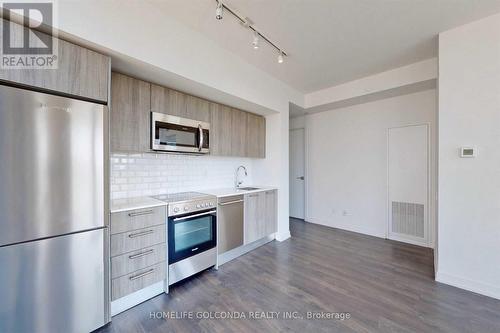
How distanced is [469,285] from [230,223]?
2736 mm

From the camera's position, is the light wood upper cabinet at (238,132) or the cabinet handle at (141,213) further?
the light wood upper cabinet at (238,132)

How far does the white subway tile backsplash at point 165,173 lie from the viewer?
2.40 meters

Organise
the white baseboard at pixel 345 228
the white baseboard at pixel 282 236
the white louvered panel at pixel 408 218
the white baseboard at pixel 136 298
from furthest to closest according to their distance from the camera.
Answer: the white baseboard at pixel 345 228
the white baseboard at pixel 282 236
the white louvered panel at pixel 408 218
the white baseboard at pixel 136 298

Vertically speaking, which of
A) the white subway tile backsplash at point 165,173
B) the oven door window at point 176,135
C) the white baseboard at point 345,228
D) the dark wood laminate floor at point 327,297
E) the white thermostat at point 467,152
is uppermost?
the oven door window at point 176,135

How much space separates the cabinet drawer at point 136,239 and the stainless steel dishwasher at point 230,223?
80 centimetres

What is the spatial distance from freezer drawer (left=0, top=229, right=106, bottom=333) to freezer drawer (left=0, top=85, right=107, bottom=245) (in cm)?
9

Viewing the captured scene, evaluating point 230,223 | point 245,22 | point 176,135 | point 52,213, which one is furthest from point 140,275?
point 245,22

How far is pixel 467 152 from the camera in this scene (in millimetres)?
2188

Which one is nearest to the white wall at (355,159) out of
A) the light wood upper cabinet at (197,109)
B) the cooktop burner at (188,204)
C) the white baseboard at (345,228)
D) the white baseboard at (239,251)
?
the white baseboard at (345,228)

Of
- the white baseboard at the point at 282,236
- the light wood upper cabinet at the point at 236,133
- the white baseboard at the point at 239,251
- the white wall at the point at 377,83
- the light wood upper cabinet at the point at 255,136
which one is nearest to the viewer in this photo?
the white baseboard at the point at 239,251

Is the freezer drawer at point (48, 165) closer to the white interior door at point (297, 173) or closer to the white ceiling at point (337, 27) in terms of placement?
the white ceiling at point (337, 27)

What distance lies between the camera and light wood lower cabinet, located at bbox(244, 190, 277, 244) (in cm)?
313

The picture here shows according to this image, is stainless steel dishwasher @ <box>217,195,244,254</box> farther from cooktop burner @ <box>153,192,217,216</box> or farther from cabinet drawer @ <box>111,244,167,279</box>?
cabinet drawer @ <box>111,244,167,279</box>

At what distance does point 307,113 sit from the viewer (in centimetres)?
477
